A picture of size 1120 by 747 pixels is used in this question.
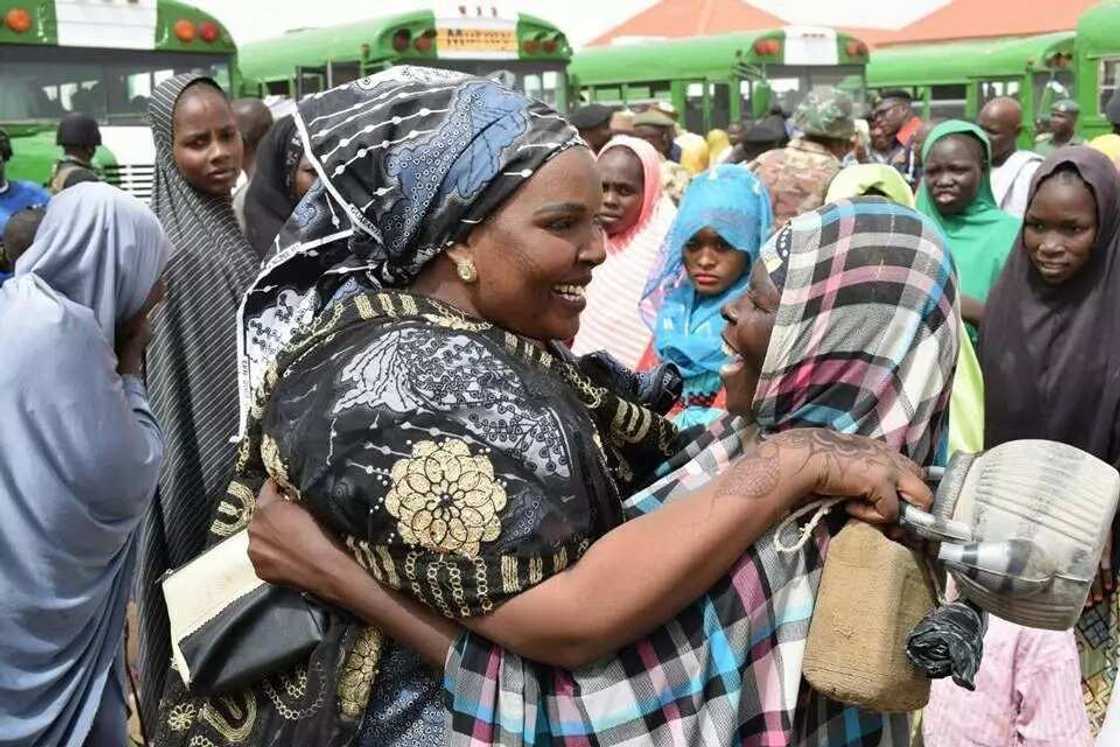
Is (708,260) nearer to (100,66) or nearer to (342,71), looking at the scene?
(100,66)

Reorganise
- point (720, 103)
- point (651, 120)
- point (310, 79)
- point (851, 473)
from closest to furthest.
Answer: point (851, 473) → point (651, 120) → point (310, 79) → point (720, 103)

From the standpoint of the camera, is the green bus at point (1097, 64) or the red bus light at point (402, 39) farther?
the green bus at point (1097, 64)

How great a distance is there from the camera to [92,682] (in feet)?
9.37

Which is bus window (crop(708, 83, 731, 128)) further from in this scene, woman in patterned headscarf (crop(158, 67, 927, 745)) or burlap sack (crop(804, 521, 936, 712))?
burlap sack (crop(804, 521, 936, 712))

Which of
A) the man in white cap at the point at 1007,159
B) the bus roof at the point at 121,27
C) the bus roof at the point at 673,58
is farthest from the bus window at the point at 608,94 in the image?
the man in white cap at the point at 1007,159

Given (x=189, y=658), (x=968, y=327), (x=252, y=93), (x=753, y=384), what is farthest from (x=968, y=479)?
(x=252, y=93)

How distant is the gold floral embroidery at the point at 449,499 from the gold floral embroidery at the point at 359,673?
0.81ft

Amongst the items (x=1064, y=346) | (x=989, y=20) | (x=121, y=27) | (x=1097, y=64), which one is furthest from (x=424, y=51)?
(x=989, y=20)

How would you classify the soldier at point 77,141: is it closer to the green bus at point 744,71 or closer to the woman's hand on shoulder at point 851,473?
the green bus at point 744,71

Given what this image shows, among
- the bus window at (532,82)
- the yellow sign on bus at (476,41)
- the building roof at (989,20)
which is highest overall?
the building roof at (989,20)

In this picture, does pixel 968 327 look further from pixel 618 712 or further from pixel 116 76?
pixel 116 76

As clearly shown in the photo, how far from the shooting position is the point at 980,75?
Result: 53.4 ft

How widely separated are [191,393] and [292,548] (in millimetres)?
1646

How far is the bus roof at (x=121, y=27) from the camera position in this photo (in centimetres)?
1009
